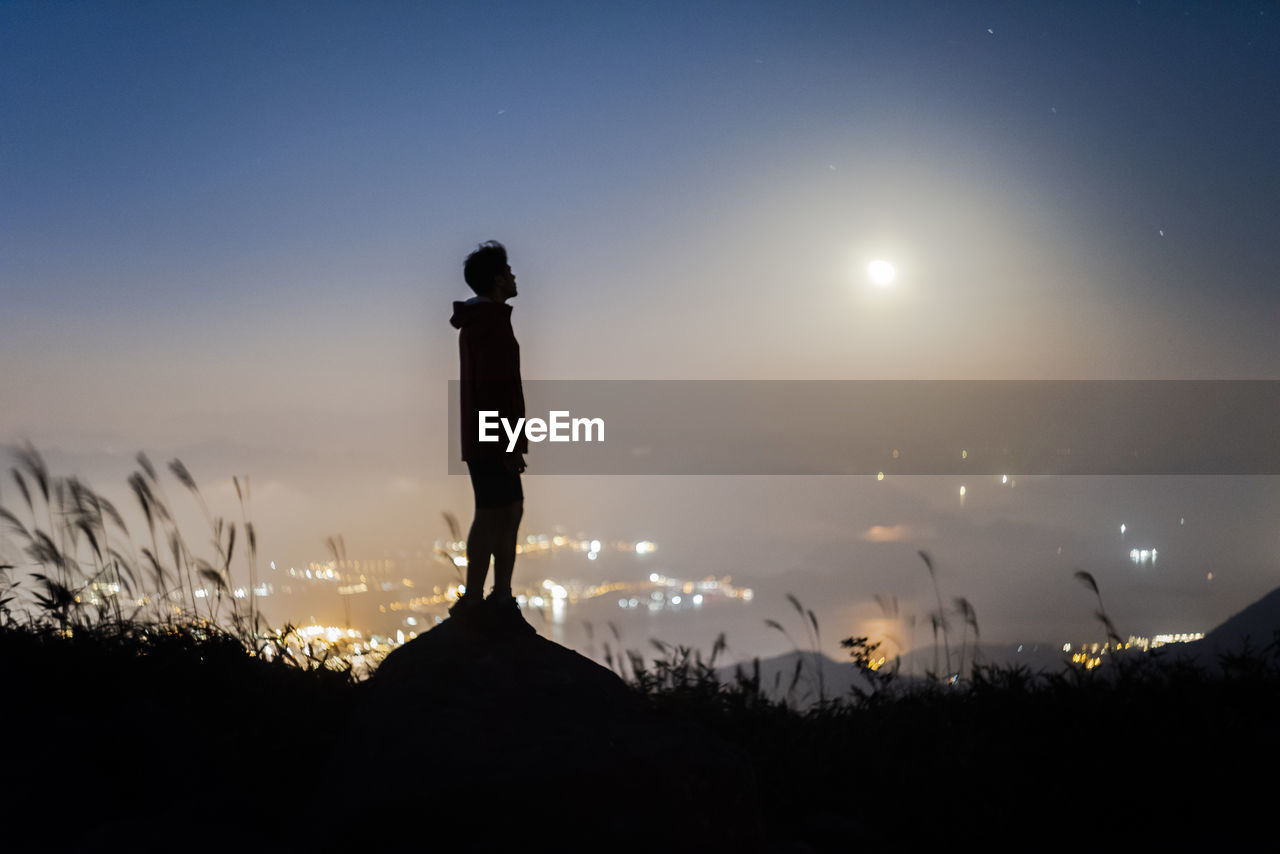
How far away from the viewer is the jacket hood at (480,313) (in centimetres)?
562

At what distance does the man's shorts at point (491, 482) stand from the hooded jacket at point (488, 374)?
0.06 metres

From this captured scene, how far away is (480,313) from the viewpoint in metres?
5.62

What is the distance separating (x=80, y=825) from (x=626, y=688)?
9.34 ft

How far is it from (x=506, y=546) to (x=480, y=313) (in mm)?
1624

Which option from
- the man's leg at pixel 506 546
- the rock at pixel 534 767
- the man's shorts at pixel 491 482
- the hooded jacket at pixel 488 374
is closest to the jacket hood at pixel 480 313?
the hooded jacket at pixel 488 374

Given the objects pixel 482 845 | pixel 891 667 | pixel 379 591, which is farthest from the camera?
pixel 379 591

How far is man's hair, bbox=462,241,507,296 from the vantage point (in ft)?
18.8

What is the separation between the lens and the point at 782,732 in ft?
17.8

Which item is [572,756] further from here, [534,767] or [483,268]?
[483,268]

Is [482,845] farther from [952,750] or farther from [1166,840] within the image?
[1166,840]

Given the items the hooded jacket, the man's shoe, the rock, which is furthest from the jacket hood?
the rock

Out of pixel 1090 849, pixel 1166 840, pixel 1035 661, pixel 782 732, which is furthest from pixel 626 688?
pixel 1035 661

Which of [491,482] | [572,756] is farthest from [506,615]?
[572,756]

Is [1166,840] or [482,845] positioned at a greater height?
[482,845]
